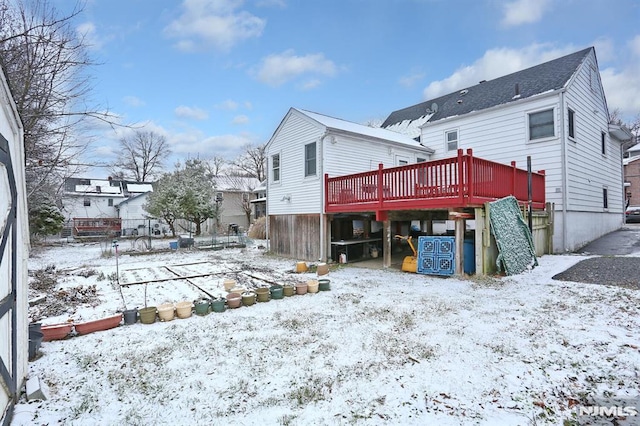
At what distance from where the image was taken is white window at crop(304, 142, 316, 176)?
1138cm

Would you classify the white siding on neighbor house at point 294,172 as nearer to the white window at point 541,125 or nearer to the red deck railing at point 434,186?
the red deck railing at point 434,186

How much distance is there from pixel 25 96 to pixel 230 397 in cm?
588

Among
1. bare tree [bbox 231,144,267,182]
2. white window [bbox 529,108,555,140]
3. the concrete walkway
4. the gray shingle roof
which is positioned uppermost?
bare tree [bbox 231,144,267,182]

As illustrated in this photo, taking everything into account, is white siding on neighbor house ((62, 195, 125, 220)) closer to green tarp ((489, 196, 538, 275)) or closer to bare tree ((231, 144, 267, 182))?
bare tree ((231, 144, 267, 182))

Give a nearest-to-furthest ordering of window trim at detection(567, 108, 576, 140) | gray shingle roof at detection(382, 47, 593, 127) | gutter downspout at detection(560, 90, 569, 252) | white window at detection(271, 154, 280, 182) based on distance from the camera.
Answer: gutter downspout at detection(560, 90, 569, 252) < window trim at detection(567, 108, 576, 140) < gray shingle roof at detection(382, 47, 593, 127) < white window at detection(271, 154, 280, 182)

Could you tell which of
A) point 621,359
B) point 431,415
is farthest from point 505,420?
point 621,359

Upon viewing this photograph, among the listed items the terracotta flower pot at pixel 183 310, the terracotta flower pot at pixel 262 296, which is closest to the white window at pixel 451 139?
the terracotta flower pot at pixel 262 296

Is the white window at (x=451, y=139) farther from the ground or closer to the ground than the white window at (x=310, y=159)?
farther from the ground

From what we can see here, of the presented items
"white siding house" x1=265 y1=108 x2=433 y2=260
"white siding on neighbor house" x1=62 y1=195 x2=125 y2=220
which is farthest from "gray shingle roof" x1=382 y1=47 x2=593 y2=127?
"white siding on neighbor house" x1=62 y1=195 x2=125 y2=220

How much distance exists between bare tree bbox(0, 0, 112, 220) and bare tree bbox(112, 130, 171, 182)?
117ft

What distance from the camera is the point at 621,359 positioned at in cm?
334

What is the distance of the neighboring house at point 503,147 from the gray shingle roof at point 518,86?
0.05 m

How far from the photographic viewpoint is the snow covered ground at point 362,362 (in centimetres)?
262

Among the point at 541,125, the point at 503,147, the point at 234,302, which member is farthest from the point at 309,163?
the point at 541,125
